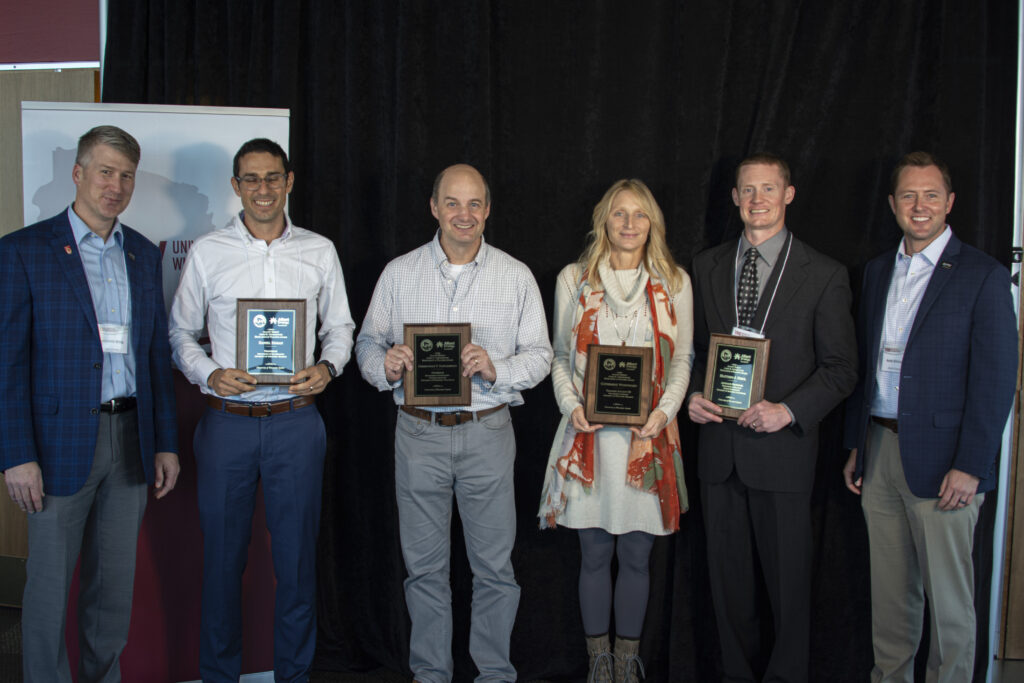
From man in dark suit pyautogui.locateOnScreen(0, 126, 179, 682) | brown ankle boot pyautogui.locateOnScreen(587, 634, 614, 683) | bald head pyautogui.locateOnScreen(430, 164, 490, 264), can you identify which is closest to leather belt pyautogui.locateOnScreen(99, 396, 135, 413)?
man in dark suit pyautogui.locateOnScreen(0, 126, 179, 682)

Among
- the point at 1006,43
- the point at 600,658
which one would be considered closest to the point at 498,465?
the point at 600,658

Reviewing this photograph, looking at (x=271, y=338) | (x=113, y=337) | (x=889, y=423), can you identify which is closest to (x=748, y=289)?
(x=889, y=423)

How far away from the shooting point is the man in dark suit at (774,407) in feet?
8.85

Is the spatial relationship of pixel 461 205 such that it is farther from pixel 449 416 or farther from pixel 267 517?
pixel 267 517

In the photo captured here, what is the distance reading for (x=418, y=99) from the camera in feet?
10.9

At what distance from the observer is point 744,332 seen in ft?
8.93

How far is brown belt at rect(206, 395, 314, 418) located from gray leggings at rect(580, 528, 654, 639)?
1.25 m

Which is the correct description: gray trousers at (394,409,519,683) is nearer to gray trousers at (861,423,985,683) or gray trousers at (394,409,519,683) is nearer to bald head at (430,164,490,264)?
bald head at (430,164,490,264)

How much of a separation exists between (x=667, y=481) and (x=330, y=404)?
5.43 feet

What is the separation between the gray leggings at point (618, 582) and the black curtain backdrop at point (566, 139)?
0.45m

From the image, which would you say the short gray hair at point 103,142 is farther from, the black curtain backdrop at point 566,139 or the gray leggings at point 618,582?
the gray leggings at point 618,582

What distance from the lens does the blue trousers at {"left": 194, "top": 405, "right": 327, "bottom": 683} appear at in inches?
107

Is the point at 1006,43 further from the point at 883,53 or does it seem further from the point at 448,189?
the point at 448,189

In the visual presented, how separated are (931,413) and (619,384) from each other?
109 centimetres
